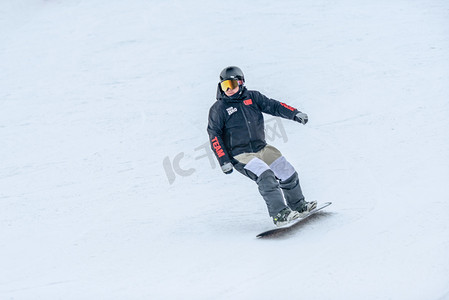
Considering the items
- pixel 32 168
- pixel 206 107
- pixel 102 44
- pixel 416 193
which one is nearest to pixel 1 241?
pixel 32 168

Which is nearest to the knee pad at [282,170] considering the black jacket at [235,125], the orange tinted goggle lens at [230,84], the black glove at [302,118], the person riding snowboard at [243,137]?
the person riding snowboard at [243,137]

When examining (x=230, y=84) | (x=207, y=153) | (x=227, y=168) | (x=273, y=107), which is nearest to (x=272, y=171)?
(x=227, y=168)

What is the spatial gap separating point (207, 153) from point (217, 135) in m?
2.07

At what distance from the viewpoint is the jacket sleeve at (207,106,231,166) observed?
521 centimetres

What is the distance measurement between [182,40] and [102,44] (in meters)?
1.89

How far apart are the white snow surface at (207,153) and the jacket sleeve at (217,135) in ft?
2.80

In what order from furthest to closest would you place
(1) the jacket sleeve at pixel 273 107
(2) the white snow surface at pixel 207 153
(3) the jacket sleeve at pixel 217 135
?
(1) the jacket sleeve at pixel 273 107
(3) the jacket sleeve at pixel 217 135
(2) the white snow surface at pixel 207 153

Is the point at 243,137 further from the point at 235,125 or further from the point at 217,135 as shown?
the point at 217,135

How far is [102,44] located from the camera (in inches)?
458

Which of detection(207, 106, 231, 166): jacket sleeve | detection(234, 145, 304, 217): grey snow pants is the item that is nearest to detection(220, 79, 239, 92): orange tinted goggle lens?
detection(207, 106, 231, 166): jacket sleeve

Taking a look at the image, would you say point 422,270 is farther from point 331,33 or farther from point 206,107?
point 331,33

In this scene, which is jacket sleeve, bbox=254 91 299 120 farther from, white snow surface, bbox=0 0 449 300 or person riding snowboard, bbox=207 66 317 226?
white snow surface, bbox=0 0 449 300

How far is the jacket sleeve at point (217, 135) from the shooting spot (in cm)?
521

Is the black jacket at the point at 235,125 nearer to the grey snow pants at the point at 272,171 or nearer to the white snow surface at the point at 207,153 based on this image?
the grey snow pants at the point at 272,171
